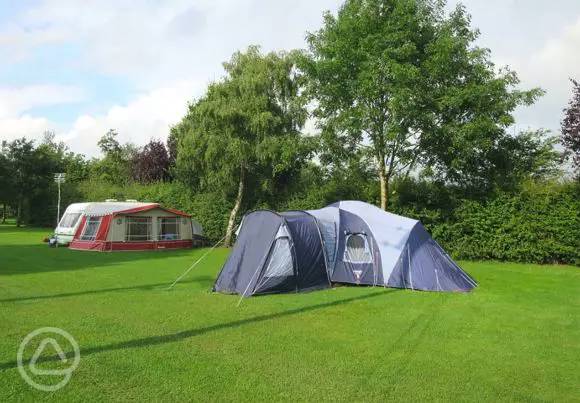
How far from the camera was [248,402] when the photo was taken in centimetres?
477

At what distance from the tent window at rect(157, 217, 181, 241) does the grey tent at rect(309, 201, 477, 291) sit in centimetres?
1272

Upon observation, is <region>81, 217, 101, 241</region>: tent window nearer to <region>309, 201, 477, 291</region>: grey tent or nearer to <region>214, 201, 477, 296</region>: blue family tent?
<region>214, 201, 477, 296</region>: blue family tent

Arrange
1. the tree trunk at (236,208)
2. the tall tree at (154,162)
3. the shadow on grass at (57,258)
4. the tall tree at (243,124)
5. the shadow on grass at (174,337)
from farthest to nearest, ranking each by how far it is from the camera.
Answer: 1. the tall tree at (154,162)
2. the tree trunk at (236,208)
3. the tall tree at (243,124)
4. the shadow on grass at (57,258)
5. the shadow on grass at (174,337)

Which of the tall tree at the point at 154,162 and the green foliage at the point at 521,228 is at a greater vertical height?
the tall tree at the point at 154,162

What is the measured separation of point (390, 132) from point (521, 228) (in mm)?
5567

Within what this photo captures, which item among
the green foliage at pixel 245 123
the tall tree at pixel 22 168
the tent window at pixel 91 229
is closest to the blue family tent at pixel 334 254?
the green foliage at pixel 245 123

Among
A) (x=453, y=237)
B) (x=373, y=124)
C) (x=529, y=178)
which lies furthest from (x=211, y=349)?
(x=529, y=178)

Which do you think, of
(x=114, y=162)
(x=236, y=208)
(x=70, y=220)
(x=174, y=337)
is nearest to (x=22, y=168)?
(x=114, y=162)

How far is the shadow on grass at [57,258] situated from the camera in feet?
47.7

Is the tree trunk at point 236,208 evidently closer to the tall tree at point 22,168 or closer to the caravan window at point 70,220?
the caravan window at point 70,220

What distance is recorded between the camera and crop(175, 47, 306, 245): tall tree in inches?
872

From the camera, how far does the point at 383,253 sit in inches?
480

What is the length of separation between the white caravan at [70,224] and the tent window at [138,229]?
2.45 metres

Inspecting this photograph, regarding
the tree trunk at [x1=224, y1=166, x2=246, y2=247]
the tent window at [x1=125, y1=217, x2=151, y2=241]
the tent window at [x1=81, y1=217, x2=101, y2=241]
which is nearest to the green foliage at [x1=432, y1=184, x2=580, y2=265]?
the tree trunk at [x1=224, y1=166, x2=246, y2=247]
